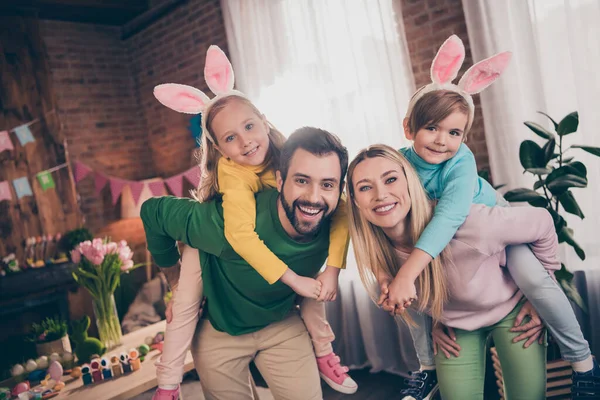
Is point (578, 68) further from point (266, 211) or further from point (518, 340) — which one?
point (266, 211)

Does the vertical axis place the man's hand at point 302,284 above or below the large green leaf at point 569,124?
below

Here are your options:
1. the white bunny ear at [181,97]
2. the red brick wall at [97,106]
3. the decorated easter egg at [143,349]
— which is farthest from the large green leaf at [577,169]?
the red brick wall at [97,106]

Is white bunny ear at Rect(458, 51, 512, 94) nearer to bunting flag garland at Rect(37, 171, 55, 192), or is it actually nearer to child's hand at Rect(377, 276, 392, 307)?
child's hand at Rect(377, 276, 392, 307)

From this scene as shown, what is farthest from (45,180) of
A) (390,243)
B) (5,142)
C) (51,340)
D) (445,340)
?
(445,340)

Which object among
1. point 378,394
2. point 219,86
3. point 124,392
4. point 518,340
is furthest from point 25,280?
point 518,340

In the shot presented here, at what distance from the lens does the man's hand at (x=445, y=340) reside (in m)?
1.64

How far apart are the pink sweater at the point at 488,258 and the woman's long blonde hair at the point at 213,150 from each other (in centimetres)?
57

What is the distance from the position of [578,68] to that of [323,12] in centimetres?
163

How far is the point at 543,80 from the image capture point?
2.57 meters

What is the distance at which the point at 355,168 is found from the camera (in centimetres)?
154

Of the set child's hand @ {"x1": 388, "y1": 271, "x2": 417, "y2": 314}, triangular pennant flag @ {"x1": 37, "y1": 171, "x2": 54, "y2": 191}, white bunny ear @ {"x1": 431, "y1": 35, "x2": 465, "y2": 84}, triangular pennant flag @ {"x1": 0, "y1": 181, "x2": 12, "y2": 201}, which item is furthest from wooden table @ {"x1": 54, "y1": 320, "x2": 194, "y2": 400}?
triangular pennant flag @ {"x1": 37, "y1": 171, "x2": 54, "y2": 191}

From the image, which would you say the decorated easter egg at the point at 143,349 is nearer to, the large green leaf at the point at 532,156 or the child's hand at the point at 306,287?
the child's hand at the point at 306,287

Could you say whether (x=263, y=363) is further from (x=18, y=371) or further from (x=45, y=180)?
(x=45, y=180)

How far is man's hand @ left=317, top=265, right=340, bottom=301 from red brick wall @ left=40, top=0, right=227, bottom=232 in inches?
134
